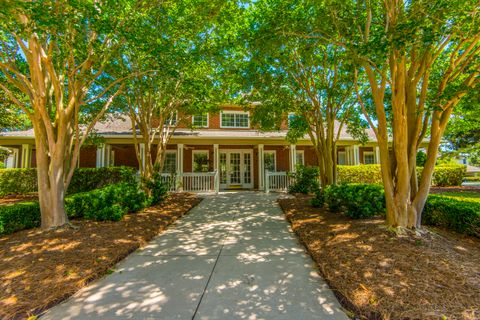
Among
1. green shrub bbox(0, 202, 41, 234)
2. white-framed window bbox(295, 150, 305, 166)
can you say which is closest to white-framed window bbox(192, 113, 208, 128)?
white-framed window bbox(295, 150, 305, 166)

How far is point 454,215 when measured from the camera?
4480mm

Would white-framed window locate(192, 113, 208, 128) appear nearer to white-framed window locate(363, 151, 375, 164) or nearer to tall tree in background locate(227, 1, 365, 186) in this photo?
tall tree in background locate(227, 1, 365, 186)

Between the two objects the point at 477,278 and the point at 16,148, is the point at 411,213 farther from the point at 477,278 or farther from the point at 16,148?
the point at 16,148

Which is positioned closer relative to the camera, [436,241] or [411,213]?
[436,241]

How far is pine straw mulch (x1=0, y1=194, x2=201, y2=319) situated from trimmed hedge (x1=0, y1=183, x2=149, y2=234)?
0.75 ft

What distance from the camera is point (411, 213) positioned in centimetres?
411

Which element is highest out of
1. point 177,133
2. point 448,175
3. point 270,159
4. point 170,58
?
point 170,58

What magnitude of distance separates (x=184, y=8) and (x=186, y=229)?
596cm

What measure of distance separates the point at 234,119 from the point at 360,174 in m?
8.34

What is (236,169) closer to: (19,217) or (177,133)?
(177,133)

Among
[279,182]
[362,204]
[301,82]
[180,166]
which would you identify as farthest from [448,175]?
[180,166]

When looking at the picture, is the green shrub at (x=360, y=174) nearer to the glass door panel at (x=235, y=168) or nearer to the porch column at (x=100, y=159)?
the glass door panel at (x=235, y=168)

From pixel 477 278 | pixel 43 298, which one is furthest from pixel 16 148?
pixel 477 278

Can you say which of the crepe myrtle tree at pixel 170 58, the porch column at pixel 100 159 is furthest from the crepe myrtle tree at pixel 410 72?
the porch column at pixel 100 159
